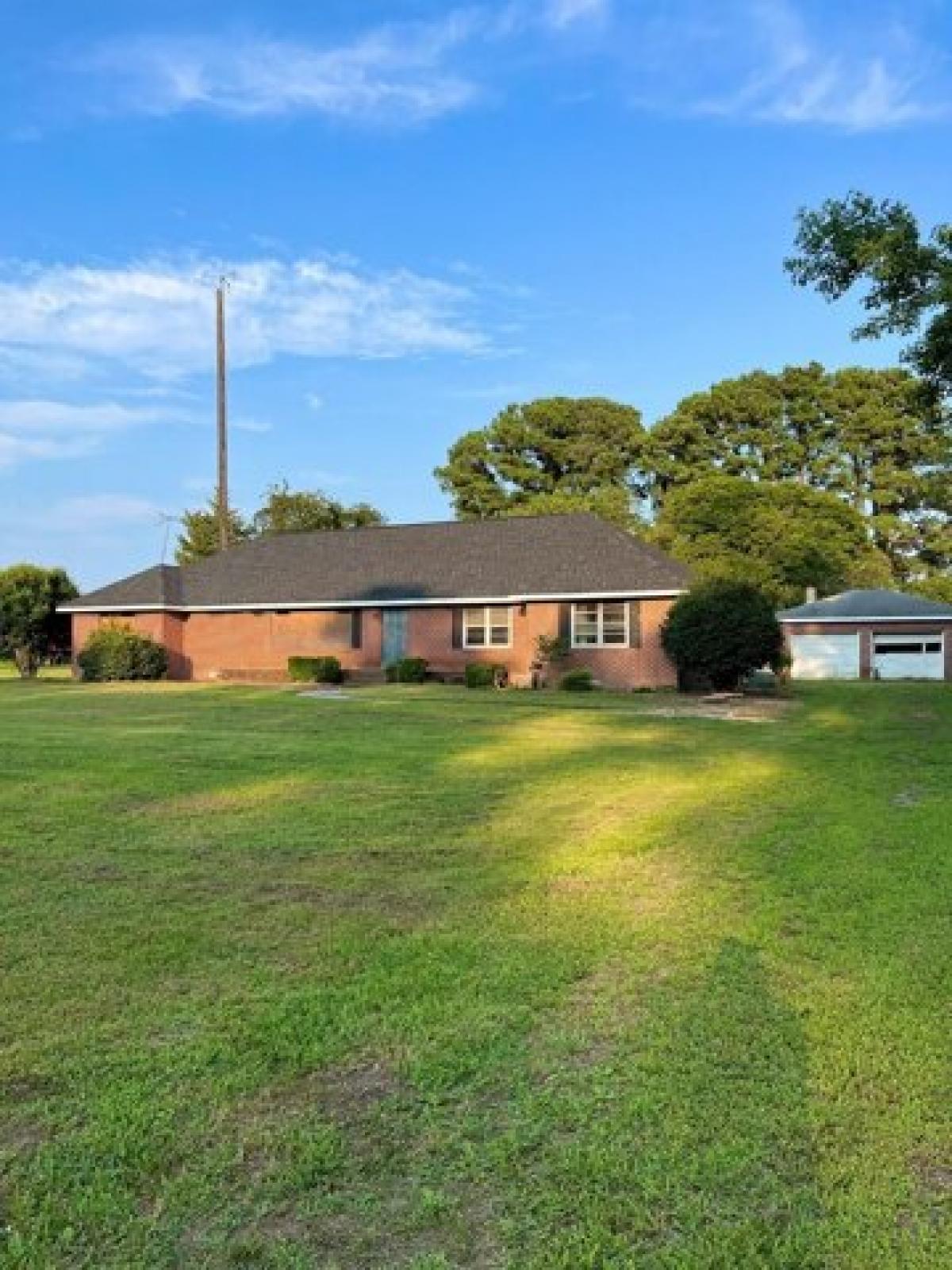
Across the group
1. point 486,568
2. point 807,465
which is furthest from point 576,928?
point 807,465

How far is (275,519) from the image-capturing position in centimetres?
4806

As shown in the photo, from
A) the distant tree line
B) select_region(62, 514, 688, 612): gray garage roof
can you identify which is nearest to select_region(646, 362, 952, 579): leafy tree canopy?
the distant tree line

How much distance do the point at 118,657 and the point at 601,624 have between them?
13293 millimetres

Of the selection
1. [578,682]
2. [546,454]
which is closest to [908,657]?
[578,682]

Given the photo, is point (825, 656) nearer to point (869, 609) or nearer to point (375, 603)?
point (869, 609)

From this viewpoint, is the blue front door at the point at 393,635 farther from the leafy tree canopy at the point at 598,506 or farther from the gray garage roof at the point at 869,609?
the leafy tree canopy at the point at 598,506

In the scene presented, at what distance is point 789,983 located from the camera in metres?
4.20

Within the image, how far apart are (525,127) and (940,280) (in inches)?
384

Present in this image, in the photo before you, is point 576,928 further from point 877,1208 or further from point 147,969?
point 877,1208

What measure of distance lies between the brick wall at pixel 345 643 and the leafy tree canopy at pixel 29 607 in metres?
2.17

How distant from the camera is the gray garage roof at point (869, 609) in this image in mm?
36031

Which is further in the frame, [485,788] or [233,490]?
[233,490]

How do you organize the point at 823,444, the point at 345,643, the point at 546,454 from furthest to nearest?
the point at 546,454 → the point at 823,444 → the point at 345,643

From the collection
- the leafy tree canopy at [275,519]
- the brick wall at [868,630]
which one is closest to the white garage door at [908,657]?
the brick wall at [868,630]
